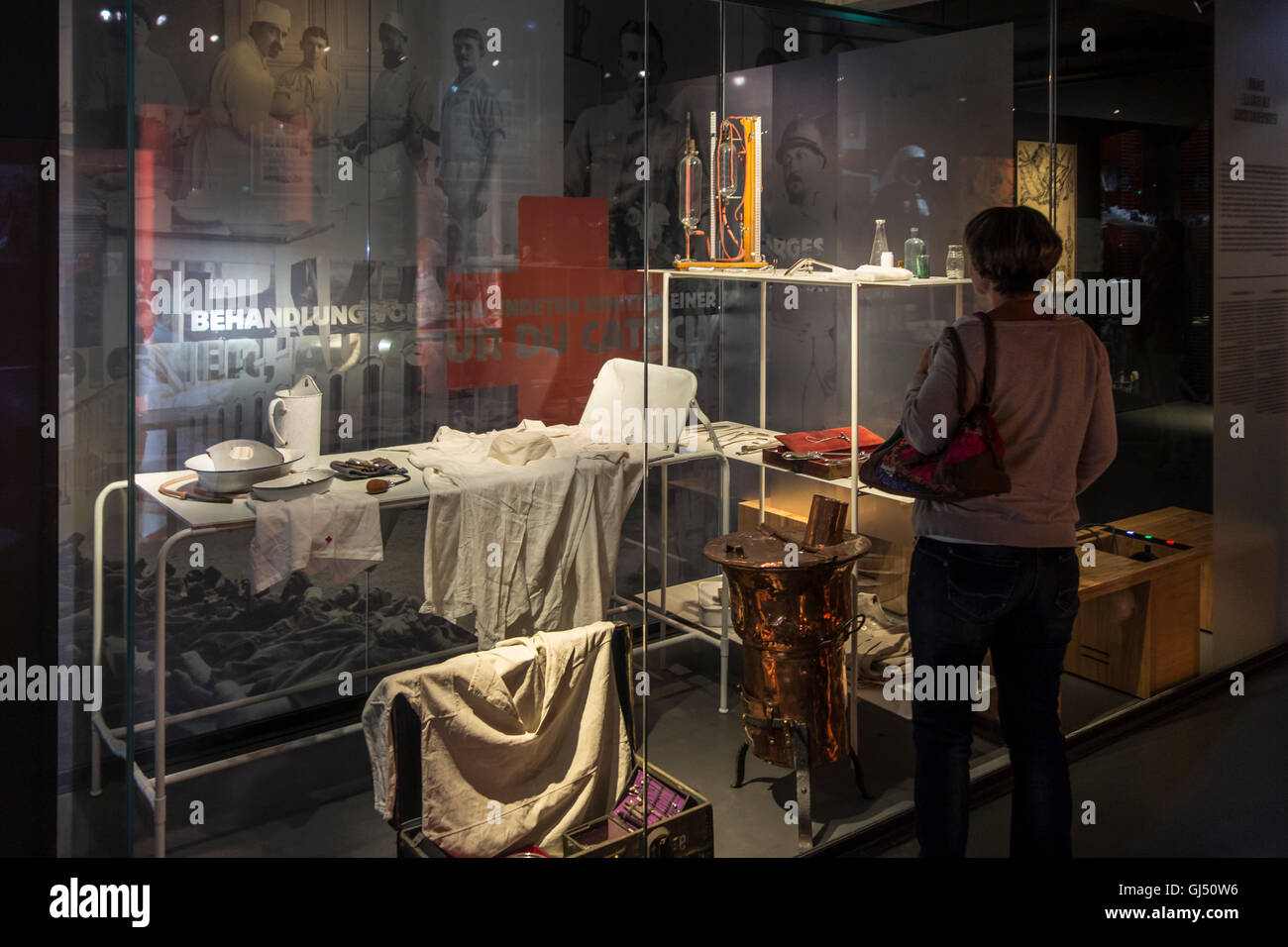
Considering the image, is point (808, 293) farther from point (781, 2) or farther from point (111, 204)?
point (111, 204)

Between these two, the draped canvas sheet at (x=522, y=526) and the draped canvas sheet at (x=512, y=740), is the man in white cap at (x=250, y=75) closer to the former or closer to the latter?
the draped canvas sheet at (x=522, y=526)

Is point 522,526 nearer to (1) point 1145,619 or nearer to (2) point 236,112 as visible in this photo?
(2) point 236,112

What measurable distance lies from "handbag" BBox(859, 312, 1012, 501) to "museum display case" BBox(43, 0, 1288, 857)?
19cm

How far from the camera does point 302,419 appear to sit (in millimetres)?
2346

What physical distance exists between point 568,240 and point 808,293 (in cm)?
195

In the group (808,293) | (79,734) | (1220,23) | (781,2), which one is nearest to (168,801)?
(79,734)

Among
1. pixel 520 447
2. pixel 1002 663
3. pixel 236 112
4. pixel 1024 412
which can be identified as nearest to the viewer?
pixel 236 112

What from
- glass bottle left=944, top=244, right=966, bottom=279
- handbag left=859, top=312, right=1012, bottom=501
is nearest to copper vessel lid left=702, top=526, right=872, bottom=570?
handbag left=859, top=312, right=1012, bottom=501

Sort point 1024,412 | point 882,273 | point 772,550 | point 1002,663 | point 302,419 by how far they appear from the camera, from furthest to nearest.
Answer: point 882,273 < point 772,550 < point 1002,663 < point 1024,412 < point 302,419

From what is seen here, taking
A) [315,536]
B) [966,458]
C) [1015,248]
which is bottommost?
[315,536]

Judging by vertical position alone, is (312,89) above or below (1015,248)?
above

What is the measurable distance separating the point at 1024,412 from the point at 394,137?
1460 millimetres

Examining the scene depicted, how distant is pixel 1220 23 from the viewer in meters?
4.14

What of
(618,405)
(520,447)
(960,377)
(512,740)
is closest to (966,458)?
(960,377)
